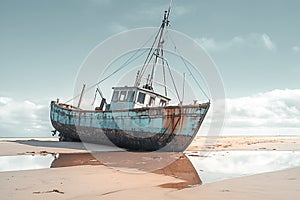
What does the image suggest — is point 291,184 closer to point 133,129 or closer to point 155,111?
point 155,111

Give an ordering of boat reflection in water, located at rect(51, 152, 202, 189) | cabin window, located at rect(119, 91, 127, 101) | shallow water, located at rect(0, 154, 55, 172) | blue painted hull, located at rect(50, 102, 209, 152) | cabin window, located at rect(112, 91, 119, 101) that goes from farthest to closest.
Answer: cabin window, located at rect(112, 91, 119, 101)
cabin window, located at rect(119, 91, 127, 101)
blue painted hull, located at rect(50, 102, 209, 152)
shallow water, located at rect(0, 154, 55, 172)
boat reflection in water, located at rect(51, 152, 202, 189)

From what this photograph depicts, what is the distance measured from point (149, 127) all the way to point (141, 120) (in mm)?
618

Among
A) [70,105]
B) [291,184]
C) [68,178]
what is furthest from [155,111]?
[70,105]

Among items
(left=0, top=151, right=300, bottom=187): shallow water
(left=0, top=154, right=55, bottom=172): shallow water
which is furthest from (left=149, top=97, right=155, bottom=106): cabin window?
(left=0, top=154, right=55, bottom=172): shallow water

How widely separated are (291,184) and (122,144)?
12139 millimetres

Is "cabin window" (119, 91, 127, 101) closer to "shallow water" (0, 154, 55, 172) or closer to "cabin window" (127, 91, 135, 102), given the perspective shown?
"cabin window" (127, 91, 135, 102)

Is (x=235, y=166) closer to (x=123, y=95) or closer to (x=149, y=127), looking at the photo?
(x=149, y=127)

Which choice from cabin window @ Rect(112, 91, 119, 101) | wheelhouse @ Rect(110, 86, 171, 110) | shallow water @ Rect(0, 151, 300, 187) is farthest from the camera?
cabin window @ Rect(112, 91, 119, 101)

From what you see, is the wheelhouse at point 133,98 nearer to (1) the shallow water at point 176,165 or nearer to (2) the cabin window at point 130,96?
(2) the cabin window at point 130,96

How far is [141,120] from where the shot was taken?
15.0 m

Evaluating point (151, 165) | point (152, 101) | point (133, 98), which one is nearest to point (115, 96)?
point (133, 98)

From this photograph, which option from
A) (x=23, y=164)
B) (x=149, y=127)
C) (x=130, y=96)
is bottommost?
(x=23, y=164)

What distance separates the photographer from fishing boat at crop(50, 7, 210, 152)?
14.2 meters

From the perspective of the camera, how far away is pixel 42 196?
16.0ft
